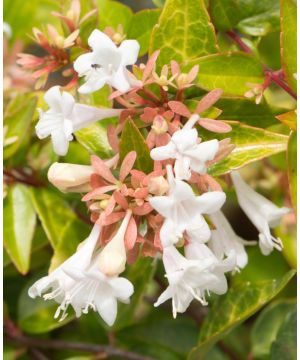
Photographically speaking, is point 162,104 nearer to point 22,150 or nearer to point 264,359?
point 22,150

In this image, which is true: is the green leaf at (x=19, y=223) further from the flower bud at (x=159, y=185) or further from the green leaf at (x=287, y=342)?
the green leaf at (x=287, y=342)

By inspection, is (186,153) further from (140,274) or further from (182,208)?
(140,274)

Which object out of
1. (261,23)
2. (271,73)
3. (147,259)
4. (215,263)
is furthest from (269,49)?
(215,263)

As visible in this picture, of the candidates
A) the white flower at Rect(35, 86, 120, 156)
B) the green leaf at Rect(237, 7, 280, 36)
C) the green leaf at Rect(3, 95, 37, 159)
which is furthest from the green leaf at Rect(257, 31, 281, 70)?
the white flower at Rect(35, 86, 120, 156)

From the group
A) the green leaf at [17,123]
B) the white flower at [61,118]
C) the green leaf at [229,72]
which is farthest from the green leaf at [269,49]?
the white flower at [61,118]

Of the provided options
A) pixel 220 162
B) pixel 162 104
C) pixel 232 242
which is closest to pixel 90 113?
pixel 162 104
